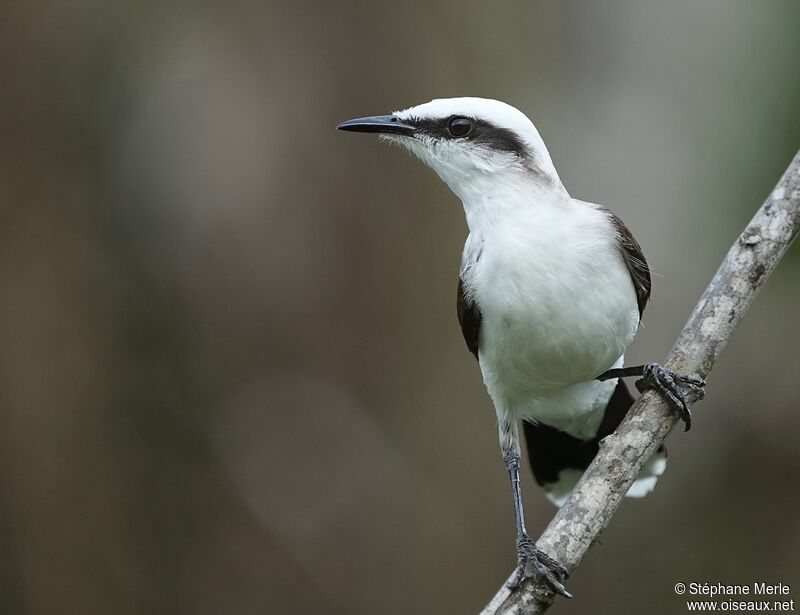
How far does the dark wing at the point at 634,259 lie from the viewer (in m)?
4.69

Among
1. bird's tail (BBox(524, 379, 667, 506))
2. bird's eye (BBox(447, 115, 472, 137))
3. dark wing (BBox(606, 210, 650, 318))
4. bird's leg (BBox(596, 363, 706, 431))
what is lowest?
bird's tail (BBox(524, 379, 667, 506))

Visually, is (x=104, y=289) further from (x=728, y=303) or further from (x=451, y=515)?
(x=728, y=303)

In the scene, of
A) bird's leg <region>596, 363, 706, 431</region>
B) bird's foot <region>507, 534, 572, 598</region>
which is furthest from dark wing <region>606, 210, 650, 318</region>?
bird's foot <region>507, 534, 572, 598</region>

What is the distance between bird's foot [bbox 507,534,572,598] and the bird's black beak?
7.08ft

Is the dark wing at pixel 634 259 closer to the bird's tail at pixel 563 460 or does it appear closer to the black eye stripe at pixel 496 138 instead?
the black eye stripe at pixel 496 138

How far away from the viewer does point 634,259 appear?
4758 millimetres

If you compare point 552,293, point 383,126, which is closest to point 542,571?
point 552,293

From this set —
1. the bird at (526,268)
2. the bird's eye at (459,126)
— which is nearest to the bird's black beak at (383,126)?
the bird at (526,268)

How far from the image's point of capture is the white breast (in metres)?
4.40

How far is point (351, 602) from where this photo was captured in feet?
25.9

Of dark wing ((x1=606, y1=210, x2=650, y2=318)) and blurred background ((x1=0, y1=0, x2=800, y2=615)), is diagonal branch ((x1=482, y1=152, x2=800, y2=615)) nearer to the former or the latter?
dark wing ((x1=606, y1=210, x2=650, y2=318))

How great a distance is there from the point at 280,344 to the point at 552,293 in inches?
157

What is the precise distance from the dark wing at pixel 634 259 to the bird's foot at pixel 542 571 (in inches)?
59.1

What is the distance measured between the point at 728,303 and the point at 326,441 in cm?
441
